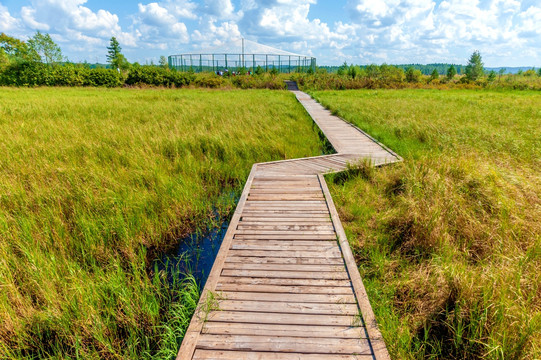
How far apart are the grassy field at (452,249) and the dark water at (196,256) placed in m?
1.90

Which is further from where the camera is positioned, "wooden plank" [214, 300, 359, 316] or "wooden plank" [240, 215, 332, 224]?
"wooden plank" [240, 215, 332, 224]

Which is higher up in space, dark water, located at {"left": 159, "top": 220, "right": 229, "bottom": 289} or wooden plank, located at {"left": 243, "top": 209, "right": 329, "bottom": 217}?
wooden plank, located at {"left": 243, "top": 209, "right": 329, "bottom": 217}

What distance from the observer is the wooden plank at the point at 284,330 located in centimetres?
215

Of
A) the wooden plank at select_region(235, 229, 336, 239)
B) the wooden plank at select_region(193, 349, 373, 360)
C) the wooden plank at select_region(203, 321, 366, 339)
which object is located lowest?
the wooden plank at select_region(193, 349, 373, 360)

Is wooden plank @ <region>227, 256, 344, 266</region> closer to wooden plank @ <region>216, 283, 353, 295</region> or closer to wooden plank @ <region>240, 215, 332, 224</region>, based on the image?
wooden plank @ <region>216, 283, 353, 295</region>

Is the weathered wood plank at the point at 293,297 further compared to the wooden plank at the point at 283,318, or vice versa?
the weathered wood plank at the point at 293,297

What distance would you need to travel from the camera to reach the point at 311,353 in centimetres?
201

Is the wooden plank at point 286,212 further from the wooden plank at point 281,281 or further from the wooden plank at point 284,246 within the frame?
the wooden plank at point 281,281

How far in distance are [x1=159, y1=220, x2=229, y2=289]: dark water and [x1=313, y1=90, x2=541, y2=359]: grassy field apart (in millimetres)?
1902

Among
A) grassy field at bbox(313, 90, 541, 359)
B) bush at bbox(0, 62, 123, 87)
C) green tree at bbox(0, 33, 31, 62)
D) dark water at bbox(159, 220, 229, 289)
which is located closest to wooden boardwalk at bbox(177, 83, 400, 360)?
grassy field at bbox(313, 90, 541, 359)

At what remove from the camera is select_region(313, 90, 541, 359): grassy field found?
7.32 feet

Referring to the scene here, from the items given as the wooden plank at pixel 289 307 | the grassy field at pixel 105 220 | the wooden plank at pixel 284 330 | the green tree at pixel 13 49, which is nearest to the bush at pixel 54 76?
the green tree at pixel 13 49

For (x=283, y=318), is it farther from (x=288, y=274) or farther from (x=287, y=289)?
(x=288, y=274)

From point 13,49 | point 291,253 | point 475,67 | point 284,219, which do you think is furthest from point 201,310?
point 475,67
